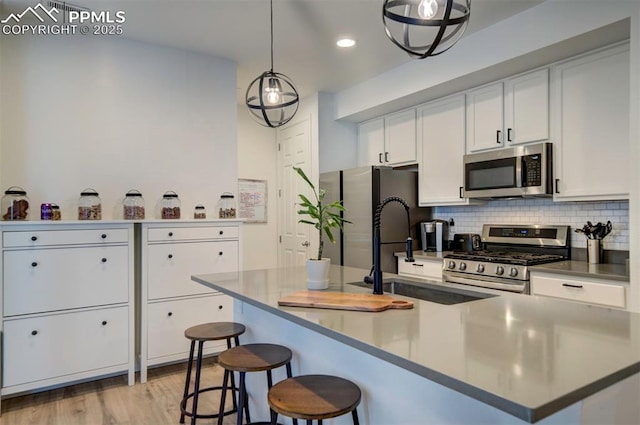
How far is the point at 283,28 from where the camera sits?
3148 mm

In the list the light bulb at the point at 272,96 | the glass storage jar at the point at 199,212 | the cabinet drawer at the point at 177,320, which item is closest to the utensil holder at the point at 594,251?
the light bulb at the point at 272,96

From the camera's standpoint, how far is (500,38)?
9.91 feet

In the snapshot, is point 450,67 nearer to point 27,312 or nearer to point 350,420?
point 350,420

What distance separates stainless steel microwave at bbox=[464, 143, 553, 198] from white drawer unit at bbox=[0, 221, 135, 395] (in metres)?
2.81

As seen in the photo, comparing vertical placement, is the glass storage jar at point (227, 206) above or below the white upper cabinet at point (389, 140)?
below

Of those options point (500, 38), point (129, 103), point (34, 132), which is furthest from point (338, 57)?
point (34, 132)

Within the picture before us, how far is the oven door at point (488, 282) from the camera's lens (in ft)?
9.46

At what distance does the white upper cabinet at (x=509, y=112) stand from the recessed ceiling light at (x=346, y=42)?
1.11m

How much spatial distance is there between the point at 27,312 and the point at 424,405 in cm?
263

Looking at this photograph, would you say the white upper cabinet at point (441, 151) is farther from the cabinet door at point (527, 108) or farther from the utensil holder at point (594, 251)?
the utensil holder at point (594, 251)

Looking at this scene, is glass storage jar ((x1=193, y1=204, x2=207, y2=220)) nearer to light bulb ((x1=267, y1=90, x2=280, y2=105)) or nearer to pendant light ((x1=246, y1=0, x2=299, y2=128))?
pendant light ((x1=246, y1=0, x2=299, y2=128))

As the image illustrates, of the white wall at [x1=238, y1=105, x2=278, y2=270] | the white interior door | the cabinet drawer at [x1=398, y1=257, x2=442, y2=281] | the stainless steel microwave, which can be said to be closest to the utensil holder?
the stainless steel microwave

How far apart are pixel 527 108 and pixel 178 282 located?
303cm

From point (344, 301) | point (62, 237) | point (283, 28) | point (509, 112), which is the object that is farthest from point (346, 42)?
point (62, 237)
